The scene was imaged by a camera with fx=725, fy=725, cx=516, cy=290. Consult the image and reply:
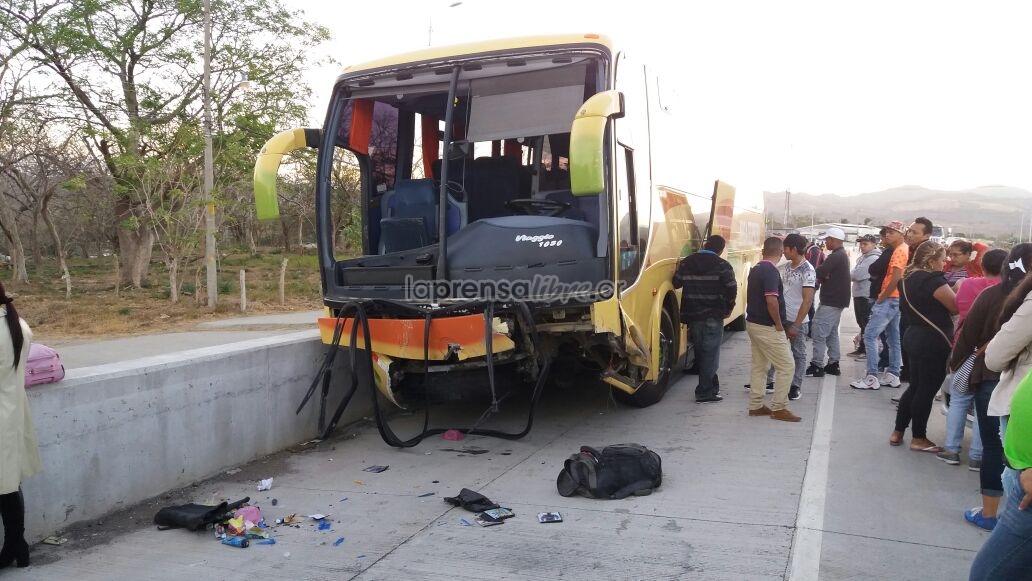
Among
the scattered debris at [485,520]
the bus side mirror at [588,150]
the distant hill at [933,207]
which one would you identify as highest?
the distant hill at [933,207]

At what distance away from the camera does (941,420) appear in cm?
685

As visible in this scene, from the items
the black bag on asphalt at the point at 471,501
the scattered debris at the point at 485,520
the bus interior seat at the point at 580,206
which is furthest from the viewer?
the bus interior seat at the point at 580,206

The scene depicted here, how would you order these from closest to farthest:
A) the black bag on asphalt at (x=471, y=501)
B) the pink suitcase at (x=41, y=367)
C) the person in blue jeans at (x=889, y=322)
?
1. the pink suitcase at (x=41, y=367)
2. the black bag on asphalt at (x=471, y=501)
3. the person in blue jeans at (x=889, y=322)

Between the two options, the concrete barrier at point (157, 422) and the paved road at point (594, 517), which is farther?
the concrete barrier at point (157, 422)

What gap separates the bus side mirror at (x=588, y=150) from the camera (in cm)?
492

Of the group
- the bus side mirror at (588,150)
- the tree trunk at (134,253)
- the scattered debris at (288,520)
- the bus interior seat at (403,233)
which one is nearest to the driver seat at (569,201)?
the bus side mirror at (588,150)

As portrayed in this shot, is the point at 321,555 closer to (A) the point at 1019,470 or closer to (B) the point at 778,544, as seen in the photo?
(B) the point at 778,544

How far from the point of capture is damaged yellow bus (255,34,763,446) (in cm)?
573

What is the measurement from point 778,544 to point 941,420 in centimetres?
386

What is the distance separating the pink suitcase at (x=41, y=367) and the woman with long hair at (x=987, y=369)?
532cm

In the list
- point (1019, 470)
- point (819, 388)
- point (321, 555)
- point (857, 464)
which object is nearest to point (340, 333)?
point (321, 555)

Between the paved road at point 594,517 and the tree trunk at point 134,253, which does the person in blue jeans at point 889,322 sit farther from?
the tree trunk at point 134,253

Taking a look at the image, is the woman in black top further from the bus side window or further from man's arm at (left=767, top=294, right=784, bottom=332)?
the bus side window

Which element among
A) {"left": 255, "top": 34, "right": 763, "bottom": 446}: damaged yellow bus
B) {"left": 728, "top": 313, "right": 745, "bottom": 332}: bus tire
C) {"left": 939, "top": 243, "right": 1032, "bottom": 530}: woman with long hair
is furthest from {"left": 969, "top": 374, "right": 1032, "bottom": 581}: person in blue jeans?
{"left": 728, "top": 313, "right": 745, "bottom": 332}: bus tire
